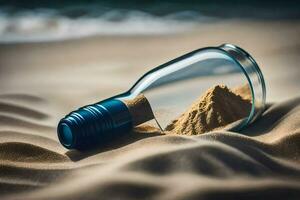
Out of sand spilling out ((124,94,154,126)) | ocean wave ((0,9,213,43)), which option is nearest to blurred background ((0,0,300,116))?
ocean wave ((0,9,213,43))

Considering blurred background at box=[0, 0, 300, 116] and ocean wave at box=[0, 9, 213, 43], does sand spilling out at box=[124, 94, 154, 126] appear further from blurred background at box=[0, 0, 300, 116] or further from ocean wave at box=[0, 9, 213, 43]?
ocean wave at box=[0, 9, 213, 43]

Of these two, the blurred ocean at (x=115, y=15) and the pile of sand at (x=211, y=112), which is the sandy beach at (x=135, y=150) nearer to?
the pile of sand at (x=211, y=112)

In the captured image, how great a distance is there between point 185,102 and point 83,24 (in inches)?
53.0

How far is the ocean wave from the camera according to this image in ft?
7.84

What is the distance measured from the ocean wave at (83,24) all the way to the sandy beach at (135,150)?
42 cm

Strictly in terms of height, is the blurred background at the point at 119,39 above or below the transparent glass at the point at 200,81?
below

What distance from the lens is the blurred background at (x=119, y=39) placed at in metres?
1.75

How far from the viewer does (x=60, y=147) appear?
1246mm

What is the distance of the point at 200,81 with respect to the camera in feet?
4.36

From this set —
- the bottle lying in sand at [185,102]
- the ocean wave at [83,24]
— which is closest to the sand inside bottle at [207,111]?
the bottle lying in sand at [185,102]

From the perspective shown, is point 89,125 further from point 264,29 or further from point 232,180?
point 264,29

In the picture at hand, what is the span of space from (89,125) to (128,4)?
64.4 inches

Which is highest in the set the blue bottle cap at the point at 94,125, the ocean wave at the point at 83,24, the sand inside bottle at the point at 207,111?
the sand inside bottle at the point at 207,111

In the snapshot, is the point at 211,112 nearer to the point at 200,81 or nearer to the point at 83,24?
the point at 200,81
